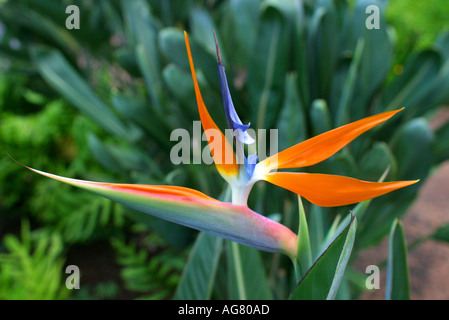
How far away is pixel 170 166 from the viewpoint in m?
1.10

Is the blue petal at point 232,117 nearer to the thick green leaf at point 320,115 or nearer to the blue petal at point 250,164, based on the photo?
the blue petal at point 250,164

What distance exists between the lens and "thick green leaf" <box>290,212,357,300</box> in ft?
0.86

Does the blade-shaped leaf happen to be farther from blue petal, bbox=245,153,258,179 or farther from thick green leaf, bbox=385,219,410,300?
thick green leaf, bbox=385,219,410,300

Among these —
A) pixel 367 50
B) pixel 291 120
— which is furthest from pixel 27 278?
pixel 367 50

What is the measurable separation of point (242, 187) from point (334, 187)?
59mm

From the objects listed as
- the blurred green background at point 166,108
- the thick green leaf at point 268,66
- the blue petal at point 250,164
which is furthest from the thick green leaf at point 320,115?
the blue petal at point 250,164

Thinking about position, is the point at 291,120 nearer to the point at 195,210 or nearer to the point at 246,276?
the point at 246,276

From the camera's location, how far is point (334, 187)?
0.21 m

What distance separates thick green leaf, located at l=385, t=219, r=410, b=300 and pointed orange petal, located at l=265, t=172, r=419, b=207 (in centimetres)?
21

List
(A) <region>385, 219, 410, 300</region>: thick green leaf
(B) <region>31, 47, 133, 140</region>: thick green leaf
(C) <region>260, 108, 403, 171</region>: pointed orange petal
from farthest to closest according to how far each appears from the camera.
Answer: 1. (B) <region>31, 47, 133, 140</region>: thick green leaf
2. (A) <region>385, 219, 410, 300</region>: thick green leaf
3. (C) <region>260, 108, 403, 171</region>: pointed orange petal

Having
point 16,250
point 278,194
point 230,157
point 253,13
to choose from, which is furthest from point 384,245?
point 230,157

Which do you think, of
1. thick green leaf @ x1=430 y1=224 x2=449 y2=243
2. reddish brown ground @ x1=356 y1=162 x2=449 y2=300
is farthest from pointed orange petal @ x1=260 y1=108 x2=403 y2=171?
reddish brown ground @ x1=356 y1=162 x2=449 y2=300
